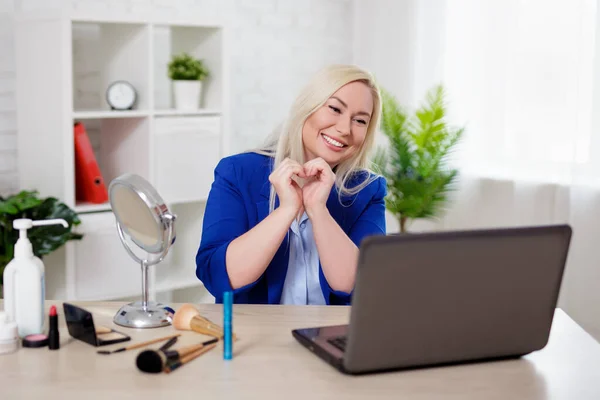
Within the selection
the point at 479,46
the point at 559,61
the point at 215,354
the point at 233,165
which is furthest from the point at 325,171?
the point at 479,46

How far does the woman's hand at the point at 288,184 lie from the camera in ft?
6.12

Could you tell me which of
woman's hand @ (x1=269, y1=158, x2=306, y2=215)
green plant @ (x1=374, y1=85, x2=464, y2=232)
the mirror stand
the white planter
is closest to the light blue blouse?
woman's hand @ (x1=269, y1=158, x2=306, y2=215)

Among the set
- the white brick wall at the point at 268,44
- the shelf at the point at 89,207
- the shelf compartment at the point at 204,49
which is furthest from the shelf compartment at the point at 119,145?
Answer: the white brick wall at the point at 268,44

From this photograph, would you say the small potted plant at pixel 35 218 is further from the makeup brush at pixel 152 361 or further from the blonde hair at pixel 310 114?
the makeup brush at pixel 152 361

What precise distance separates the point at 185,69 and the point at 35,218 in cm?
100

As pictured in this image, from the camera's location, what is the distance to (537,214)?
12.3 ft

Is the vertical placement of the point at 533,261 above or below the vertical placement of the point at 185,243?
above

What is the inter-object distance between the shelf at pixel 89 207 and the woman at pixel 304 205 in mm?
1367

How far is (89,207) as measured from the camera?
3.41 meters

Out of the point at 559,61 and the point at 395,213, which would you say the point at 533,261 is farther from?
the point at 395,213

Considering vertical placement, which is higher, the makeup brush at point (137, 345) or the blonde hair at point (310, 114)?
the blonde hair at point (310, 114)

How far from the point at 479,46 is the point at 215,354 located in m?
2.90

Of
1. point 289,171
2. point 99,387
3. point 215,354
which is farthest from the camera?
point 289,171

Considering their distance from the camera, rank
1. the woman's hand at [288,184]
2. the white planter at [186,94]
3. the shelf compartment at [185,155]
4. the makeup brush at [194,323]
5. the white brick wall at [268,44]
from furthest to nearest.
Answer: the white brick wall at [268,44] < the white planter at [186,94] < the shelf compartment at [185,155] < the woman's hand at [288,184] < the makeup brush at [194,323]
